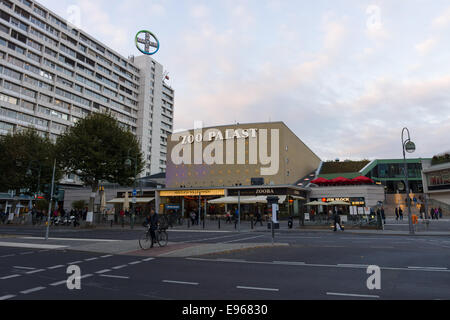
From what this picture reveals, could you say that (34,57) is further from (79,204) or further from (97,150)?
(97,150)

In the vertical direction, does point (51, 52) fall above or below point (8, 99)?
above

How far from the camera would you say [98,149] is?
30453 mm

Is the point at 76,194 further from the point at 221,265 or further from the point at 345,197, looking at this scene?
the point at 221,265

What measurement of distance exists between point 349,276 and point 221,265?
373 centimetres

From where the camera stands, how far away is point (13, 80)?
53.7m

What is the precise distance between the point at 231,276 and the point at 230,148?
41.2 m

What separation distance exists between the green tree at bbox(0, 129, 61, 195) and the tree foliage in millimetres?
6158

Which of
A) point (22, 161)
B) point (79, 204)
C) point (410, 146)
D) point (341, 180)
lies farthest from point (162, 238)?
point (79, 204)

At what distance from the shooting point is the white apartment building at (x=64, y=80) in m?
54.1

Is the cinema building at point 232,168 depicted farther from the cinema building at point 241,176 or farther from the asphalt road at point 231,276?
the asphalt road at point 231,276

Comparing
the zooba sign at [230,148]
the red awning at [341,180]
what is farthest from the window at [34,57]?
the red awning at [341,180]

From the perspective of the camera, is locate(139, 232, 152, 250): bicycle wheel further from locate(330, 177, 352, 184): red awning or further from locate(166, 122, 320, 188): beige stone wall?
locate(330, 177, 352, 184): red awning

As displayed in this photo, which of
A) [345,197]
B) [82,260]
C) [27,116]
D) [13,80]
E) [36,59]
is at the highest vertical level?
[36,59]
